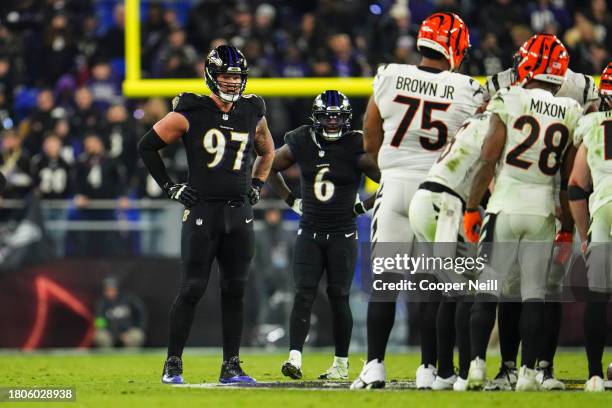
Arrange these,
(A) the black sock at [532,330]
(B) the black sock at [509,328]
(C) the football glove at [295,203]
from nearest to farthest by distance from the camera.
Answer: (A) the black sock at [532,330], (B) the black sock at [509,328], (C) the football glove at [295,203]

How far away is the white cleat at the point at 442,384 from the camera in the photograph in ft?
23.1

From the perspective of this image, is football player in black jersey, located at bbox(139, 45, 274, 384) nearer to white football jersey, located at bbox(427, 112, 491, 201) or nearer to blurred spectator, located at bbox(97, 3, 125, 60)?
white football jersey, located at bbox(427, 112, 491, 201)

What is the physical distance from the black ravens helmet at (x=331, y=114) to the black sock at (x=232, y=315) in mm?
1612

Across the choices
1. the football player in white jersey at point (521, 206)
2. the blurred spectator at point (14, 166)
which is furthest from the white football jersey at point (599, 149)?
the blurred spectator at point (14, 166)

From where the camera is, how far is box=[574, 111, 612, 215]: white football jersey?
23.2 ft

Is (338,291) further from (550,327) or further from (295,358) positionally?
(550,327)

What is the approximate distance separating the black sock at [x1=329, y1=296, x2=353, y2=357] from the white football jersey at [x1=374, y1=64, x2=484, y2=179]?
1884 mm

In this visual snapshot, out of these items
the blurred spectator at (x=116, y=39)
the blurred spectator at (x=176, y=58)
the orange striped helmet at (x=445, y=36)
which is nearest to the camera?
the orange striped helmet at (x=445, y=36)

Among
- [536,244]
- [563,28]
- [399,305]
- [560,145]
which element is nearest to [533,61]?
[560,145]

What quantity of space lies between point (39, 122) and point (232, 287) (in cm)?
733

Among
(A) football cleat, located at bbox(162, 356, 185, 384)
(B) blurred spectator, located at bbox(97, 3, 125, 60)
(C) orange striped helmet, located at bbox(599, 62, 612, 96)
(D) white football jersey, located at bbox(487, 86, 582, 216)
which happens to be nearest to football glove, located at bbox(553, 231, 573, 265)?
(D) white football jersey, located at bbox(487, 86, 582, 216)

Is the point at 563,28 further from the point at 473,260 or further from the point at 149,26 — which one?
the point at 473,260

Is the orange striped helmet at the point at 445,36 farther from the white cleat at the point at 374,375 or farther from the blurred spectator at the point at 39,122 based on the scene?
the blurred spectator at the point at 39,122

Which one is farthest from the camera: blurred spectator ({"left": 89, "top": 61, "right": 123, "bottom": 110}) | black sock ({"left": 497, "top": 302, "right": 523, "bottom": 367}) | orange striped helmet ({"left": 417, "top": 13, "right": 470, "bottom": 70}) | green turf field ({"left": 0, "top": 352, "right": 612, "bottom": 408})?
blurred spectator ({"left": 89, "top": 61, "right": 123, "bottom": 110})
